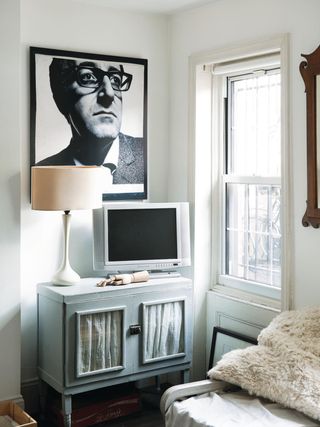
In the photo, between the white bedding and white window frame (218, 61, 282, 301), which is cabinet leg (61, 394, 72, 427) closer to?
the white bedding

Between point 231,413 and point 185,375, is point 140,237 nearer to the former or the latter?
point 185,375

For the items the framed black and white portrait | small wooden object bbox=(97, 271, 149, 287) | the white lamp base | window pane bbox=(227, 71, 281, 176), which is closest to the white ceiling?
the framed black and white portrait

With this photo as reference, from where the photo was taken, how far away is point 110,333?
11.5 ft

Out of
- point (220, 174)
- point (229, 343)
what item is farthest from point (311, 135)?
point (229, 343)

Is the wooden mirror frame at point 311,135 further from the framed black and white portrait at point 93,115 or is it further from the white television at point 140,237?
the framed black and white portrait at point 93,115

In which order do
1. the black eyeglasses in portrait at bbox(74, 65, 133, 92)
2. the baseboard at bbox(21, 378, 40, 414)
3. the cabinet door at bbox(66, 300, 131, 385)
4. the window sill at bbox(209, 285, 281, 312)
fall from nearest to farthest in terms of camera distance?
the cabinet door at bbox(66, 300, 131, 385) → the window sill at bbox(209, 285, 281, 312) → the baseboard at bbox(21, 378, 40, 414) → the black eyeglasses in portrait at bbox(74, 65, 133, 92)

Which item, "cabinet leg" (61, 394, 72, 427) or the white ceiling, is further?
the white ceiling

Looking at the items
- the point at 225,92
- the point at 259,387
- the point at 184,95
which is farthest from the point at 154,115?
the point at 259,387

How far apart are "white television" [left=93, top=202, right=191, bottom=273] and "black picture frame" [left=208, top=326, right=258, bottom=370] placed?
0.50 meters

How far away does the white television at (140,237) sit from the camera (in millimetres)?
3785

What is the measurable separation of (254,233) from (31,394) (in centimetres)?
175

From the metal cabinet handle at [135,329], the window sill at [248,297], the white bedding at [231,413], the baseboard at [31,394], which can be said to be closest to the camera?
the white bedding at [231,413]

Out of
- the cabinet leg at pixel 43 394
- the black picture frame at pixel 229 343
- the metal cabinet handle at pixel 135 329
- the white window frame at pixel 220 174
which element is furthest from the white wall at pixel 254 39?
the cabinet leg at pixel 43 394

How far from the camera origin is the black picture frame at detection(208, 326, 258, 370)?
12.4ft
